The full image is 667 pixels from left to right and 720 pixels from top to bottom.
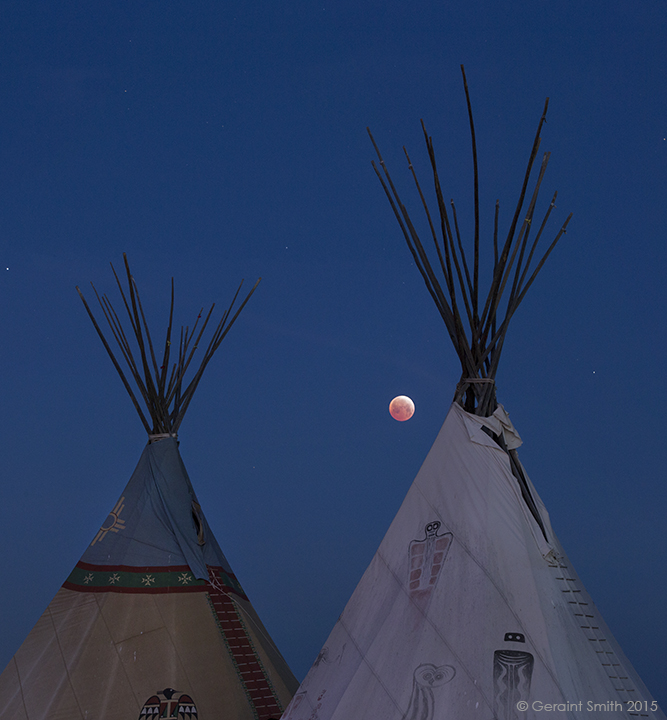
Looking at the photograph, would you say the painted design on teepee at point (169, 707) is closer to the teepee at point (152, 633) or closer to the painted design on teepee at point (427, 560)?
the teepee at point (152, 633)

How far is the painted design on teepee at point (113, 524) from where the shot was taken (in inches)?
178

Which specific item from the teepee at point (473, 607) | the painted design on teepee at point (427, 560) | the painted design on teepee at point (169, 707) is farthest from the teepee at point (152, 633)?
the painted design on teepee at point (427, 560)

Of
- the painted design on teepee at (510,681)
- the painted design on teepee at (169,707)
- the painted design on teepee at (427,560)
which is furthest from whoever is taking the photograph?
the painted design on teepee at (169,707)

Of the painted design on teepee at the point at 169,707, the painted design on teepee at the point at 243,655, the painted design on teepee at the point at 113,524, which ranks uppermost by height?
the painted design on teepee at the point at 113,524

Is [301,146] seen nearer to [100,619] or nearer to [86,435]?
[86,435]

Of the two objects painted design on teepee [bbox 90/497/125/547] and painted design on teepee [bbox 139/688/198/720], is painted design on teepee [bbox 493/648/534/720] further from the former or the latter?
painted design on teepee [bbox 90/497/125/547]

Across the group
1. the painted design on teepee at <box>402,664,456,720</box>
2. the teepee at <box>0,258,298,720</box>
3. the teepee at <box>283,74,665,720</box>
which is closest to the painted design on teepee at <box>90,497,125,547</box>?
the teepee at <box>0,258,298,720</box>

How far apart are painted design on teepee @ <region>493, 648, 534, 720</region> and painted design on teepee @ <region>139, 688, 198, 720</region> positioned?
1.87 m

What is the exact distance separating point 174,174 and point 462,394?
6392 millimetres

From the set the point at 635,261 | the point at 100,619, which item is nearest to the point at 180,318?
the point at 635,261

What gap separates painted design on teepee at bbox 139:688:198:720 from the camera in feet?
12.7

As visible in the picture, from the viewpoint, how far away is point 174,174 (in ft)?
29.1

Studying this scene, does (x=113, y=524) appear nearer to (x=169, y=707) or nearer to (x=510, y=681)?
(x=169, y=707)

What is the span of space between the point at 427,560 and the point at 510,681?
605 millimetres
